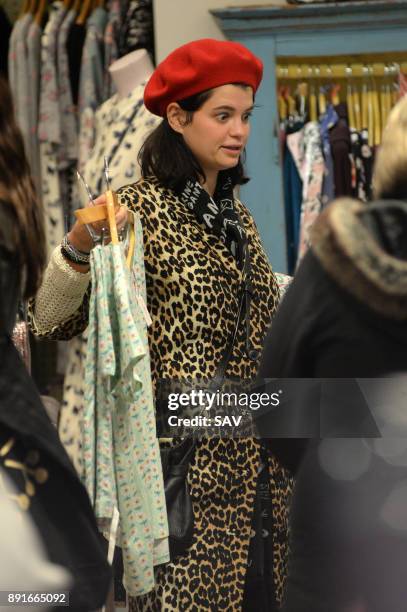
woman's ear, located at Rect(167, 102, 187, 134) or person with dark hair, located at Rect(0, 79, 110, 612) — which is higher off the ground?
woman's ear, located at Rect(167, 102, 187, 134)

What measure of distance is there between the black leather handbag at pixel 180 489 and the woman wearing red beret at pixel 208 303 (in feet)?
0.07

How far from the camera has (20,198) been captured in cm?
163

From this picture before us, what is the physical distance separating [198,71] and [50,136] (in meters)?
1.94

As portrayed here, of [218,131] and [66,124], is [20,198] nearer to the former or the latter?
[218,131]

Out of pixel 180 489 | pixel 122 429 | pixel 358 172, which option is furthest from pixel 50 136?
pixel 122 429

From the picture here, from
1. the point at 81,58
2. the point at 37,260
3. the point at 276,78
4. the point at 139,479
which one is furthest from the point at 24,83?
the point at 37,260

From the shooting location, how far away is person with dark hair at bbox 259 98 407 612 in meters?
1.50

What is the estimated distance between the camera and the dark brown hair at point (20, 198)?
1.62 meters

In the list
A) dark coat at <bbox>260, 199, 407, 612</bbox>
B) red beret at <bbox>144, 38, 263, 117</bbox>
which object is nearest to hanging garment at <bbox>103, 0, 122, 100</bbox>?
red beret at <bbox>144, 38, 263, 117</bbox>

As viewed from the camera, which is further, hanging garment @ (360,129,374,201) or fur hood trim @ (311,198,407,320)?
hanging garment @ (360,129,374,201)

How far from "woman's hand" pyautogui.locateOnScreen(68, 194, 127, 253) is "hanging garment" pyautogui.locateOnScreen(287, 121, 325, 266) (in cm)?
212

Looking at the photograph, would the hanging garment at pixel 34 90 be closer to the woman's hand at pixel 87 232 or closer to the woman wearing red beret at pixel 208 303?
the woman wearing red beret at pixel 208 303

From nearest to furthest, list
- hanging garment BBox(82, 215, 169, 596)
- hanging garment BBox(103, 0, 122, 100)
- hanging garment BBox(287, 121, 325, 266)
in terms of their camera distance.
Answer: hanging garment BBox(82, 215, 169, 596), hanging garment BBox(287, 121, 325, 266), hanging garment BBox(103, 0, 122, 100)

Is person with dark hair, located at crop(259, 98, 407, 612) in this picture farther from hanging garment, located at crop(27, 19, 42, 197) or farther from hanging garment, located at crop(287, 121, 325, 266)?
hanging garment, located at crop(27, 19, 42, 197)
